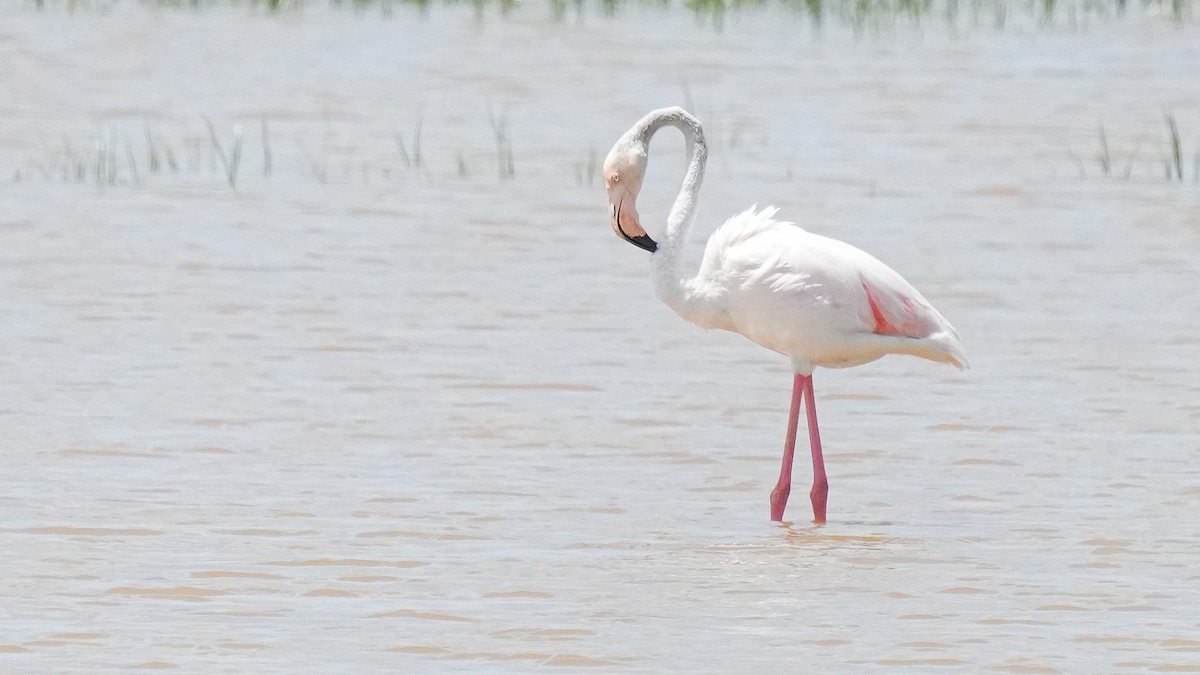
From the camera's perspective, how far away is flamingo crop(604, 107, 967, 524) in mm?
7164

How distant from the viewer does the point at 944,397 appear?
8.93 meters

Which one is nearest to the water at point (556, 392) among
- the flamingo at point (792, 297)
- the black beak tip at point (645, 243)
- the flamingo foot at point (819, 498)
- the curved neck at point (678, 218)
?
the flamingo foot at point (819, 498)

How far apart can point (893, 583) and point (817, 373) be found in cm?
316

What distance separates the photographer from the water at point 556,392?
19.2 ft

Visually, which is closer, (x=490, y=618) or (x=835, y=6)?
(x=490, y=618)

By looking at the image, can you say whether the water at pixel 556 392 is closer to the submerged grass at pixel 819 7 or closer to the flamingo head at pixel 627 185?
the flamingo head at pixel 627 185

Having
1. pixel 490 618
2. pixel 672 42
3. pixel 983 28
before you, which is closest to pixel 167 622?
pixel 490 618

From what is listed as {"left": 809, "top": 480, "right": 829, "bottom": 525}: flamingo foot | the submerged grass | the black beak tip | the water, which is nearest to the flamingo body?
the black beak tip

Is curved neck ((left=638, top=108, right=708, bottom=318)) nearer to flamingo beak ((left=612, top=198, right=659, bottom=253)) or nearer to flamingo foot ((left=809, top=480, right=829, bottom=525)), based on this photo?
flamingo beak ((left=612, top=198, right=659, bottom=253))

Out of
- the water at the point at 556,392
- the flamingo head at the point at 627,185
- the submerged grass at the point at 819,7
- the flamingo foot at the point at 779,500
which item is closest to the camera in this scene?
the water at the point at 556,392

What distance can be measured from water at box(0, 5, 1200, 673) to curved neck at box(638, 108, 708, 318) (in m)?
0.63

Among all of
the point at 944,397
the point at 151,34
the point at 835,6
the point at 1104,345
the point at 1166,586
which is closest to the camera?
the point at 1166,586

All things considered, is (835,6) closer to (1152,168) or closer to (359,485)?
(1152,168)

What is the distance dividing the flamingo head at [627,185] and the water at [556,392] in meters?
0.78
